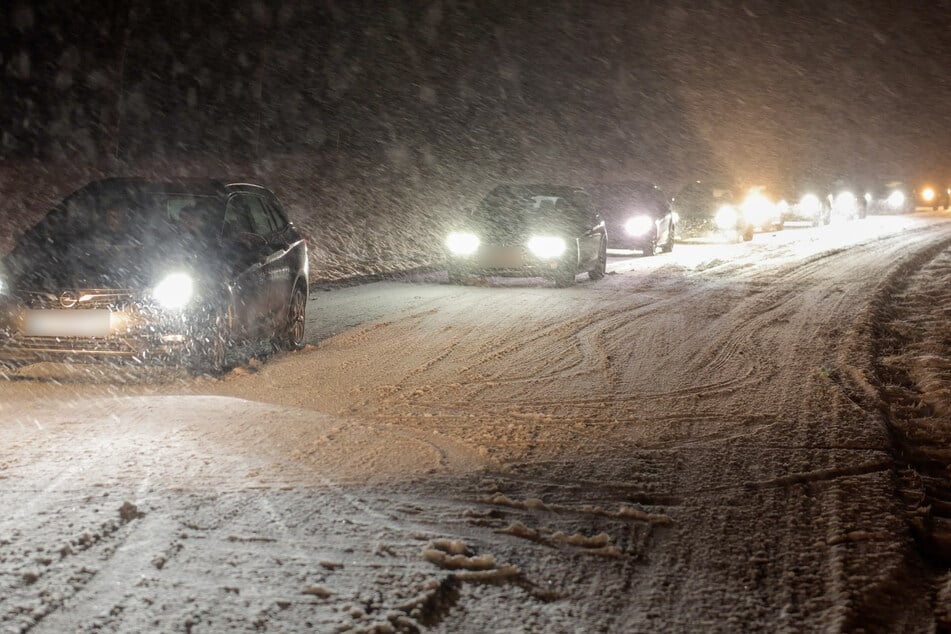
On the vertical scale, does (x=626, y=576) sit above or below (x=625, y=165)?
below

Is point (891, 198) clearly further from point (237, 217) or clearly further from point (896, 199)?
point (237, 217)

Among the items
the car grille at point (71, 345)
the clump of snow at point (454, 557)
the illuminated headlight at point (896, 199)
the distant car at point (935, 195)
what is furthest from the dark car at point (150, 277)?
the distant car at point (935, 195)

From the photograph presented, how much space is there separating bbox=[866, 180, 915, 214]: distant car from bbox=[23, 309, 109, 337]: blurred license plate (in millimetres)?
62401

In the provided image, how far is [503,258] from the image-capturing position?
53.3ft

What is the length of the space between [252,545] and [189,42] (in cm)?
4059

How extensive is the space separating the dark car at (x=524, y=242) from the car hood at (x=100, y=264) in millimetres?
8233

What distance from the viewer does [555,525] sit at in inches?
183

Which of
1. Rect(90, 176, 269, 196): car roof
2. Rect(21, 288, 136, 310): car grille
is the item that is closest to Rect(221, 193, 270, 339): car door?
Rect(90, 176, 269, 196): car roof

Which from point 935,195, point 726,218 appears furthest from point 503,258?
point 935,195

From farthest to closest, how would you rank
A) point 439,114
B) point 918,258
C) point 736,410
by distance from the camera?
point 439,114
point 918,258
point 736,410

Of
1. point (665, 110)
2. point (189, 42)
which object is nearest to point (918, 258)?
point (189, 42)

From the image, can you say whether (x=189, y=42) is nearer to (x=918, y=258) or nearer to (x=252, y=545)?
(x=918, y=258)

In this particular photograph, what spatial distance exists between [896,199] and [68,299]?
64.2 m

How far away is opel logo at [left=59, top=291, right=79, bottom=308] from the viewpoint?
7.76m
